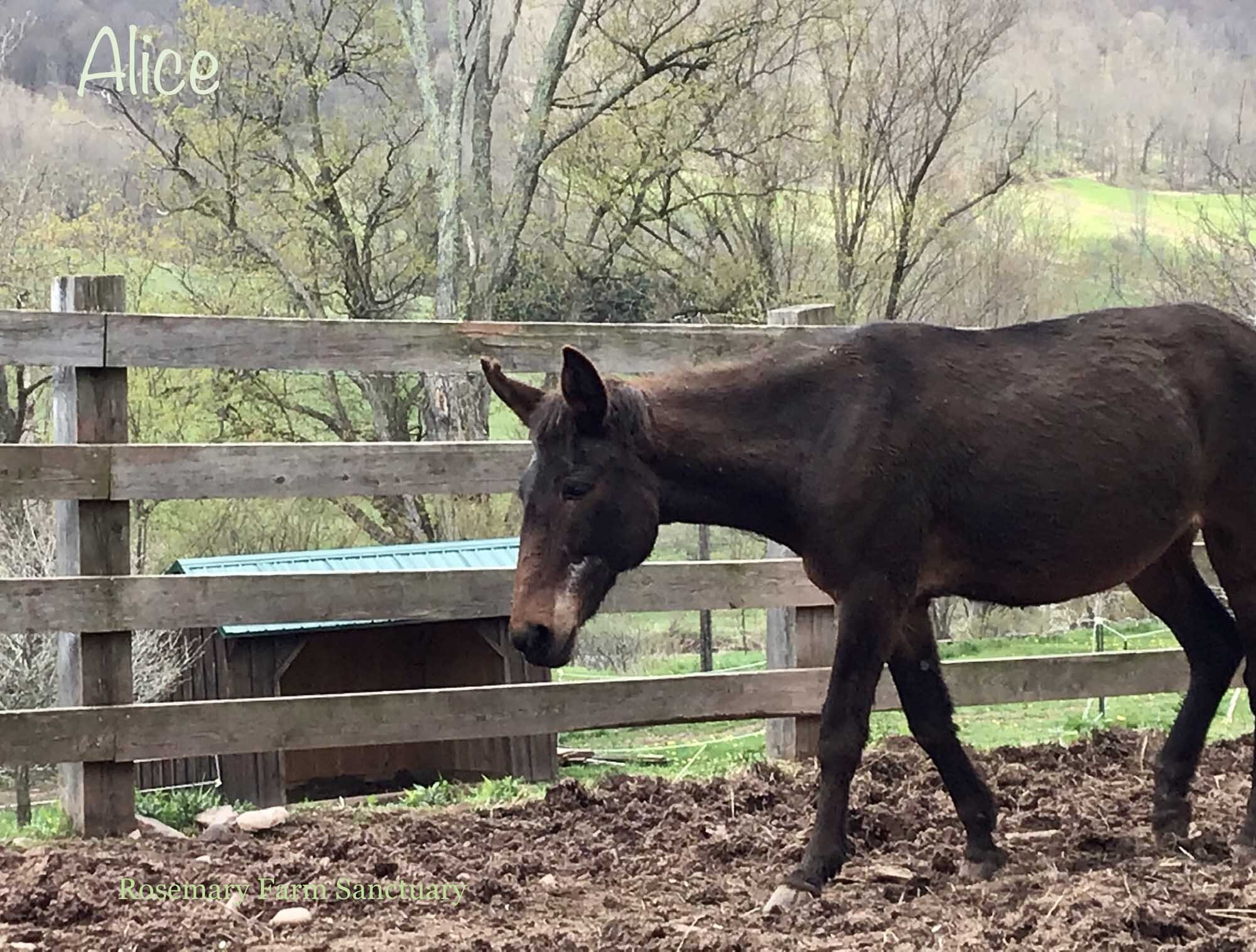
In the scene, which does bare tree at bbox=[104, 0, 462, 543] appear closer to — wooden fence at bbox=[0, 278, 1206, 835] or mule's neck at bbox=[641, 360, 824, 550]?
wooden fence at bbox=[0, 278, 1206, 835]

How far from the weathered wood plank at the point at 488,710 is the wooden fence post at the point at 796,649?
0.14 m

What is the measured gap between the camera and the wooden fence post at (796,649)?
5477 millimetres

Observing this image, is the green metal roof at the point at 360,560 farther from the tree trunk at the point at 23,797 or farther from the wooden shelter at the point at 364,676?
the tree trunk at the point at 23,797

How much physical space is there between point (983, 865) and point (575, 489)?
67.1 inches

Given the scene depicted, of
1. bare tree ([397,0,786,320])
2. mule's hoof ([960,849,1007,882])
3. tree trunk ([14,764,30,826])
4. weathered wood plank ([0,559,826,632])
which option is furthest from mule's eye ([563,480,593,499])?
bare tree ([397,0,786,320])

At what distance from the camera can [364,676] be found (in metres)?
13.6

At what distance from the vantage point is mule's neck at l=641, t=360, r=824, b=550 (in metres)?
3.76

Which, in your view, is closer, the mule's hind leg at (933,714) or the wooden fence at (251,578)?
the mule's hind leg at (933,714)

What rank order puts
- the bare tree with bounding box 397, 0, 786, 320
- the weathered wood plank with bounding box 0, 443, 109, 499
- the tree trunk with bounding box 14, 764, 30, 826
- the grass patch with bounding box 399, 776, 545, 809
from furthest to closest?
the bare tree with bounding box 397, 0, 786, 320 < the tree trunk with bounding box 14, 764, 30, 826 < the grass patch with bounding box 399, 776, 545, 809 < the weathered wood plank with bounding box 0, 443, 109, 499

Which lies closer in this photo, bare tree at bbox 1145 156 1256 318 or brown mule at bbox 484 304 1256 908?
brown mule at bbox 484 304 1256 908

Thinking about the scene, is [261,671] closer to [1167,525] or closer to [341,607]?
[341,607]

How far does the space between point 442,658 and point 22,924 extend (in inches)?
415

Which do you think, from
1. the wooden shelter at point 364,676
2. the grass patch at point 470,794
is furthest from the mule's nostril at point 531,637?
the wooden shelter at point 364,676

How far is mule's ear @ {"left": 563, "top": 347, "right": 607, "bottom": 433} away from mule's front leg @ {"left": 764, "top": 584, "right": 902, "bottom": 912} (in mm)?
941
